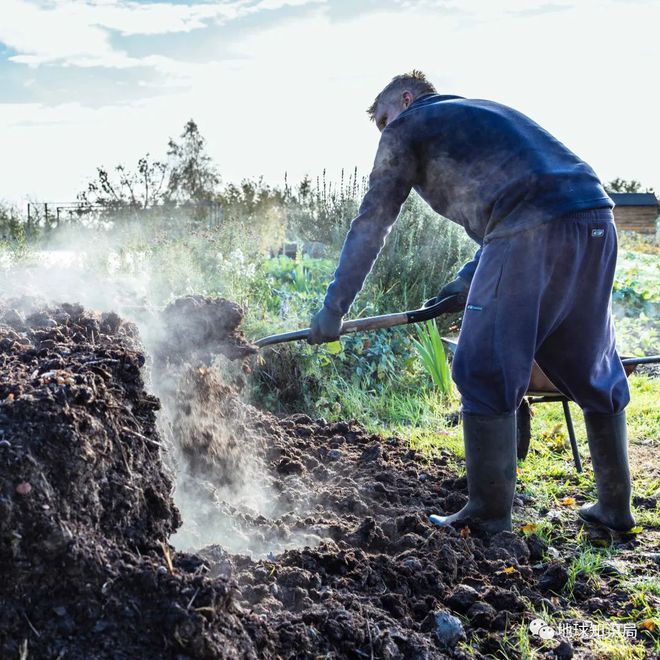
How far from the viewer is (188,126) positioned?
20.7m

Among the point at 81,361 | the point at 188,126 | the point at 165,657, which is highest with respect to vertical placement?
the point at 188,126

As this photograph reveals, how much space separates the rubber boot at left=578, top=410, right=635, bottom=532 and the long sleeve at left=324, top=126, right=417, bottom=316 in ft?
→ 4.23

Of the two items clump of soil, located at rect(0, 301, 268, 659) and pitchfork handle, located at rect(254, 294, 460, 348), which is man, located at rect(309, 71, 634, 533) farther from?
clump of soil, located at rect(0, 301, 268, 659)

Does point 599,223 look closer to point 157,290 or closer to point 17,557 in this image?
point 17,557

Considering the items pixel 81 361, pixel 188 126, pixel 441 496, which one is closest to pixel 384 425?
Answer: pixel 441 496

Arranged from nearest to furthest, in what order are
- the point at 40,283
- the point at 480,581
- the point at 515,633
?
the point at 515,633
the point at 480,581
the point at 40,283

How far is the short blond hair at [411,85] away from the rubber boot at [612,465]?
70.5 inches

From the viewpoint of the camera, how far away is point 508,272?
2934 millimetres

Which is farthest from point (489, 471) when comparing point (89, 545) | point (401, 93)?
point (401, 93)

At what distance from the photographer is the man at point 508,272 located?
2.95 m

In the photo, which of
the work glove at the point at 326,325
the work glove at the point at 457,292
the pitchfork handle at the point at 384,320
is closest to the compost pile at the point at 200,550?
the pitchfork handle at the point at 384,320

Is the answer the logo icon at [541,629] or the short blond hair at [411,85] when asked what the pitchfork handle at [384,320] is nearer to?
the short blond hair at [411,85]

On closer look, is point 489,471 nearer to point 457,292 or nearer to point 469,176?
point 457,292

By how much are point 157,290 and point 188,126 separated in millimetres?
15541
